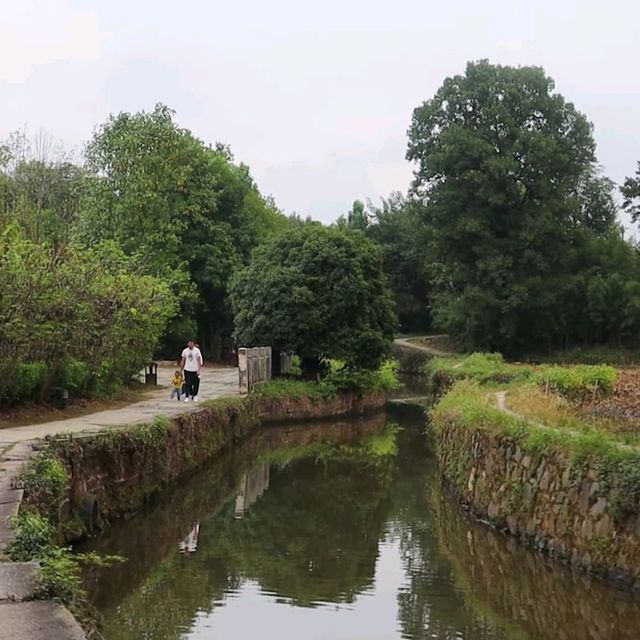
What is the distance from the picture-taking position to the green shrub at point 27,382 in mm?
20844

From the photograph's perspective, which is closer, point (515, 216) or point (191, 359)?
point (191, 359)

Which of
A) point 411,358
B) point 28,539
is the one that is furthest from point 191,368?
point 411,358

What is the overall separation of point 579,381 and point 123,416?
12070mm

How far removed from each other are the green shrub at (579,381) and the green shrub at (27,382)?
494 inches

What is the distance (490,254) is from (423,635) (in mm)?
39118

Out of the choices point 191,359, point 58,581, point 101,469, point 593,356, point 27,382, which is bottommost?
point 101,469

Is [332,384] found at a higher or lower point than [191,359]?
lower

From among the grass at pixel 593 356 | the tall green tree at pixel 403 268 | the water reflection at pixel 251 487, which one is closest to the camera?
the water reflection at pixel 251 487

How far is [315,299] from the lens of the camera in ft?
111

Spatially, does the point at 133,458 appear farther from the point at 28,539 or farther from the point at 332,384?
the point at 332,384

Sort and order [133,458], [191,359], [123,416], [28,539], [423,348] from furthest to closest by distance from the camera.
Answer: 1. [423,348]
2. [191,359]
3. [123,416]
4. [133,458]
5. [28,539]

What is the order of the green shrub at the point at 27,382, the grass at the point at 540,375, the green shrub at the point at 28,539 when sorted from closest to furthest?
the green shrub at the point at 28,539 → the green shrub at the point at 27,382 → the grass at the point at 540,375

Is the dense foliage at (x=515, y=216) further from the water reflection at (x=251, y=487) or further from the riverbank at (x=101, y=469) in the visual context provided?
the water reflection at (x=251, y=487)

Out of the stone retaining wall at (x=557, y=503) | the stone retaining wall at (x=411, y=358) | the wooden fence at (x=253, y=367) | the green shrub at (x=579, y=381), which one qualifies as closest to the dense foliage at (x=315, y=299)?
the wooden fence at (x=253, y=367)
